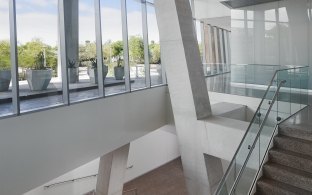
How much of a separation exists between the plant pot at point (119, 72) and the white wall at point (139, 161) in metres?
Answer: 5.39

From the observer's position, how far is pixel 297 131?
206 inches

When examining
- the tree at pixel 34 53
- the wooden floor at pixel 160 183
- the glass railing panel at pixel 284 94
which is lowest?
the wooden floor at pixel 160 183

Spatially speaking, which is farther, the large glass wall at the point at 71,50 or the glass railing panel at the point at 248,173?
the large glass wall at the point at 71,50

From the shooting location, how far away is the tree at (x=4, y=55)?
5.23m

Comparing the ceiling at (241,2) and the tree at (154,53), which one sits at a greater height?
the ceiling at (241,2)

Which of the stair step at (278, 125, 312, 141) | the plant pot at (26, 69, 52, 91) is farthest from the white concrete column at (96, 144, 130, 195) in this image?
the stair step at (278, 125, 312, 141)

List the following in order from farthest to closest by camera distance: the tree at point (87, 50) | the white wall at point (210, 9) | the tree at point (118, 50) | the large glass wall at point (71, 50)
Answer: the white wall at point (210, 9)
the tree at point (118, 50)
the tree at point (87, 50)
the large glass wall at point (71, 50)

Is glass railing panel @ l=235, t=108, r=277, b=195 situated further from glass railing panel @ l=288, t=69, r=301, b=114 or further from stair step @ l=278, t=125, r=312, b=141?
glass railing panel @ l=288, t=69, r=301, b=114

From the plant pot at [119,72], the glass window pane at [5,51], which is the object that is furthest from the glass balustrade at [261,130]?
the plant pot at [119,72]

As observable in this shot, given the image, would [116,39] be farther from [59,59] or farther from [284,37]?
[284,37]

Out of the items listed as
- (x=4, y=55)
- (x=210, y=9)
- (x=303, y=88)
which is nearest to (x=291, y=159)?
(x=303, y=88)

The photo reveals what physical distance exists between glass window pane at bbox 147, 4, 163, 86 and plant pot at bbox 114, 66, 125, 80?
152cm

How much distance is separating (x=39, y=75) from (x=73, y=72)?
3.10 feet

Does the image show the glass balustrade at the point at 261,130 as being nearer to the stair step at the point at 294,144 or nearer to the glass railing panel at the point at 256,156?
the glass railing panel at the point at 256,156
